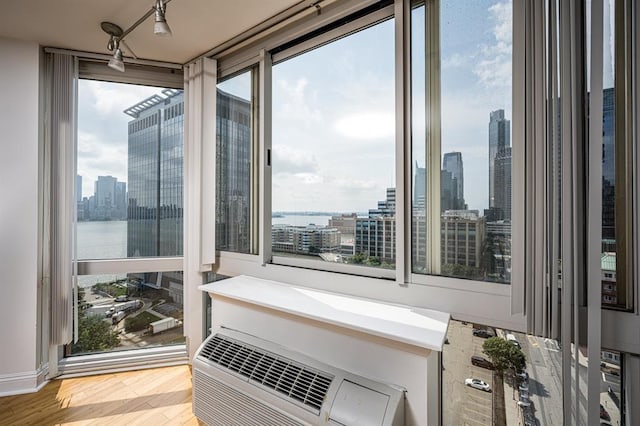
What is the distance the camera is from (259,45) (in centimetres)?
213

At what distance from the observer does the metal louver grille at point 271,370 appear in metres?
1.33

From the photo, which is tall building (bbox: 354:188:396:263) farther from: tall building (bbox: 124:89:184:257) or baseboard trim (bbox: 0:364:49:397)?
baseboard trim (bbox: 0:364:49:397)

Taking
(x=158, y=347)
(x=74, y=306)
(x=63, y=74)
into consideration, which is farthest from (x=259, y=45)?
(x=158, y=347)

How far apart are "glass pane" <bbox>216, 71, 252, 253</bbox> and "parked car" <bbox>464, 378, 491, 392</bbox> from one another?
62.0 inches

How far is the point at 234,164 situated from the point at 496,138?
1793 mm

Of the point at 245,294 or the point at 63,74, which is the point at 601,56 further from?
the point at 63,74

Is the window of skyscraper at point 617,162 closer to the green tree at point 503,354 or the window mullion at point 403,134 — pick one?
the green tree at point 503,354

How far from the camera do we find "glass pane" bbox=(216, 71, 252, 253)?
2.27 m

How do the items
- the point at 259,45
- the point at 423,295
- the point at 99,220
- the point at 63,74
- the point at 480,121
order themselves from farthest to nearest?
1. the point at 99,220
2. the point at 63,74
3. the point at 259,45
4. the point at 423,295
5. the point at 480,121

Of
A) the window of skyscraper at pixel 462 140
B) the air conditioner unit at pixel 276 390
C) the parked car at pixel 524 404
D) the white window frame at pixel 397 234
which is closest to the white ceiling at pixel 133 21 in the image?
the white window frame at pixel 397 234

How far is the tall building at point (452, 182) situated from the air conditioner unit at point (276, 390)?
0.83 meters

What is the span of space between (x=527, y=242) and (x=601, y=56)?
0.62m

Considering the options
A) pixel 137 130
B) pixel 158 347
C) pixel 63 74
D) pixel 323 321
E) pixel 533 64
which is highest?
pixel 63 74

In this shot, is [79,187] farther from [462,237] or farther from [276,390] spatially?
[462,237]
